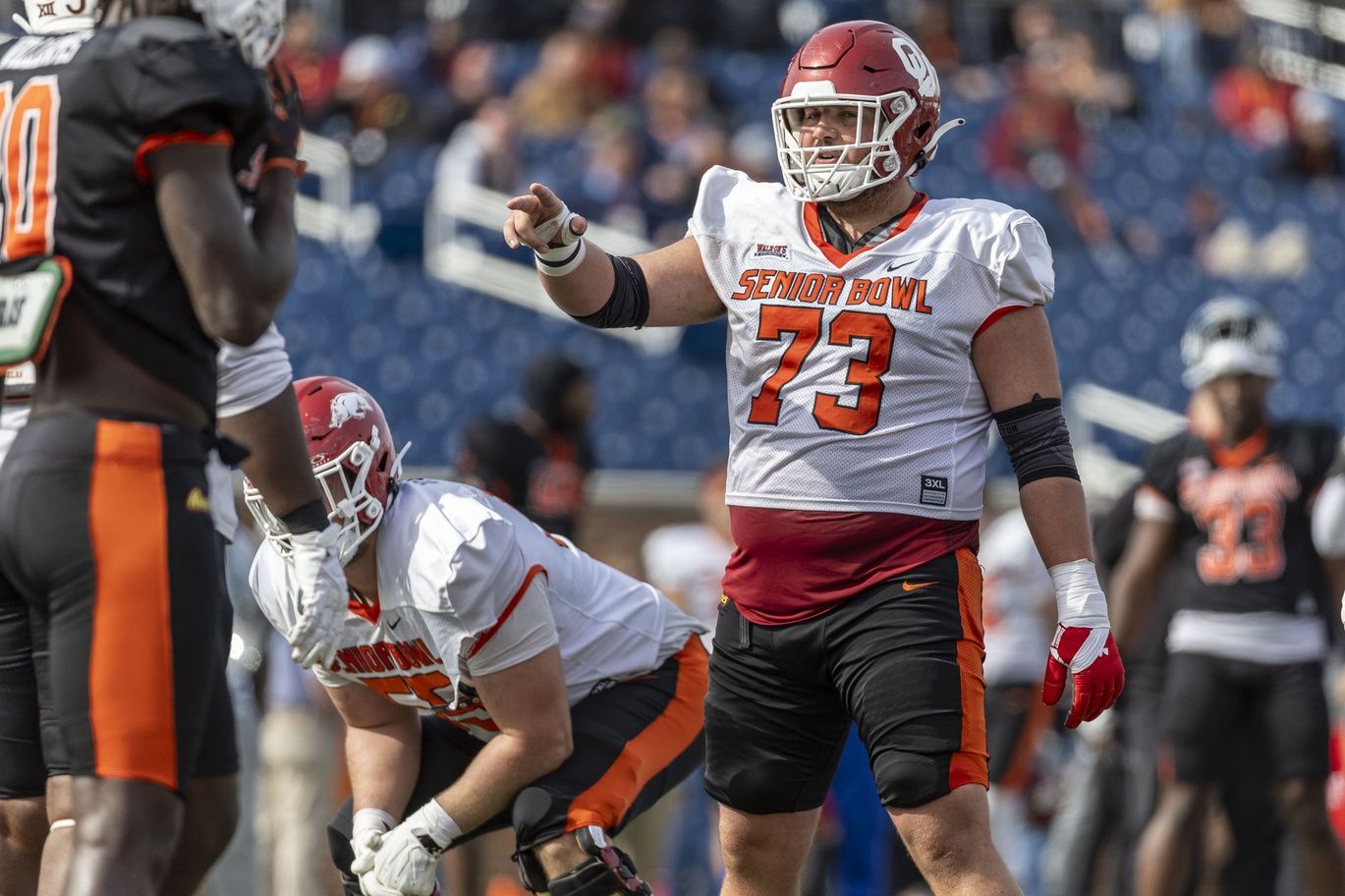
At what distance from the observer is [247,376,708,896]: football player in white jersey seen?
4.10m

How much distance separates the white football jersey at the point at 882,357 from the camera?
12.9 feet

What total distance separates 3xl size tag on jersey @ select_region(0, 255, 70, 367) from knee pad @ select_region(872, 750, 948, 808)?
1.79m

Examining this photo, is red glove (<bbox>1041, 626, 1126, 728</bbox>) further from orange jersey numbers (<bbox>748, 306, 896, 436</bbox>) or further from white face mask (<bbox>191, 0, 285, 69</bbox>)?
white face mask (<bbox>191, 0, 285, 69</bbox>)

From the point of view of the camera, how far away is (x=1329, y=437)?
22.3 ft

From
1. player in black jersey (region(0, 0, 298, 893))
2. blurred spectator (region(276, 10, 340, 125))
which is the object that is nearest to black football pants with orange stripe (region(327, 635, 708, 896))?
player in black jersey (region(0, 0, 298, 893))

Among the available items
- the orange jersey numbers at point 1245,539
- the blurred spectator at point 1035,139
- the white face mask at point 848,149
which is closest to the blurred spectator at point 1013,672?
the orange jersey numbers at point 1245,539

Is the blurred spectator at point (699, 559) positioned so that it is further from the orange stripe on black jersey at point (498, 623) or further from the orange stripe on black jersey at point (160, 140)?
the orange stripe on black jersey at point (160, 140)

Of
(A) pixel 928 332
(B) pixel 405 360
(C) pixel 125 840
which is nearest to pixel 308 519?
(C) pixel 125 840

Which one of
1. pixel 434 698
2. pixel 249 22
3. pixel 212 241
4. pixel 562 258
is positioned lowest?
pixel 434 698

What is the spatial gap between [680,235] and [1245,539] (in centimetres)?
503

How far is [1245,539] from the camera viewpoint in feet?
22.2

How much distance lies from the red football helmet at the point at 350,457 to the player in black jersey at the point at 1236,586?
362cm

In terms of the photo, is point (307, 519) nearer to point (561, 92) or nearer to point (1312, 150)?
point (561, 92)

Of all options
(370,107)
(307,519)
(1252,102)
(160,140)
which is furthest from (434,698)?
(1252,102)
